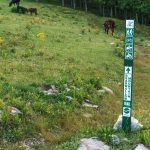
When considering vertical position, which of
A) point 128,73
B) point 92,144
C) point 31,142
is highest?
point 128,73

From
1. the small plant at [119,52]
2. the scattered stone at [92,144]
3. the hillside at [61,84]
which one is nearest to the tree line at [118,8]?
the hillside at [61,84]

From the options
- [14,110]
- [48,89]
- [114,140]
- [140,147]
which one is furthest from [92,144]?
[48,89]

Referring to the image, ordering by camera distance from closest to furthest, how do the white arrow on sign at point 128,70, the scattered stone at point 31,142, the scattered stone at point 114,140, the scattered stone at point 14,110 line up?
the scattered stone at point 114,140 → the white arrow on sign at point 128,70 → the scattered stone at point 31,142 → the scattered stone at point 14,110

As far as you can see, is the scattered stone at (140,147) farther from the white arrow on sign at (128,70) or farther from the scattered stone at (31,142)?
the scattered stone at (31,142)

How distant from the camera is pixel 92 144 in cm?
1505

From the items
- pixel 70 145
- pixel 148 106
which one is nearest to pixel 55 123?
pixel 70 145

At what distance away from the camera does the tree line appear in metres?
74.3

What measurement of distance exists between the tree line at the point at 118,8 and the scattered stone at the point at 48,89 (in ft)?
171

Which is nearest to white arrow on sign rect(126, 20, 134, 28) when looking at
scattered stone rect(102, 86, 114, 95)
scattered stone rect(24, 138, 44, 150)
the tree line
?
scattered stone rect(24, 138, 44, 150)

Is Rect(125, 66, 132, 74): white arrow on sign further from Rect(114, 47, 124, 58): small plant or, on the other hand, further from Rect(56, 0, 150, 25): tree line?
Rect(56, 0, 150, 25): tree line

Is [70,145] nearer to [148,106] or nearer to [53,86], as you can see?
[53,86]

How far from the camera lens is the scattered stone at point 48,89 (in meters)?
20.5

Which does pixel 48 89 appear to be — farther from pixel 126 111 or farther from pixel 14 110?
pixel 126 111

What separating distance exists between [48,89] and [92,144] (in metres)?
6.49
